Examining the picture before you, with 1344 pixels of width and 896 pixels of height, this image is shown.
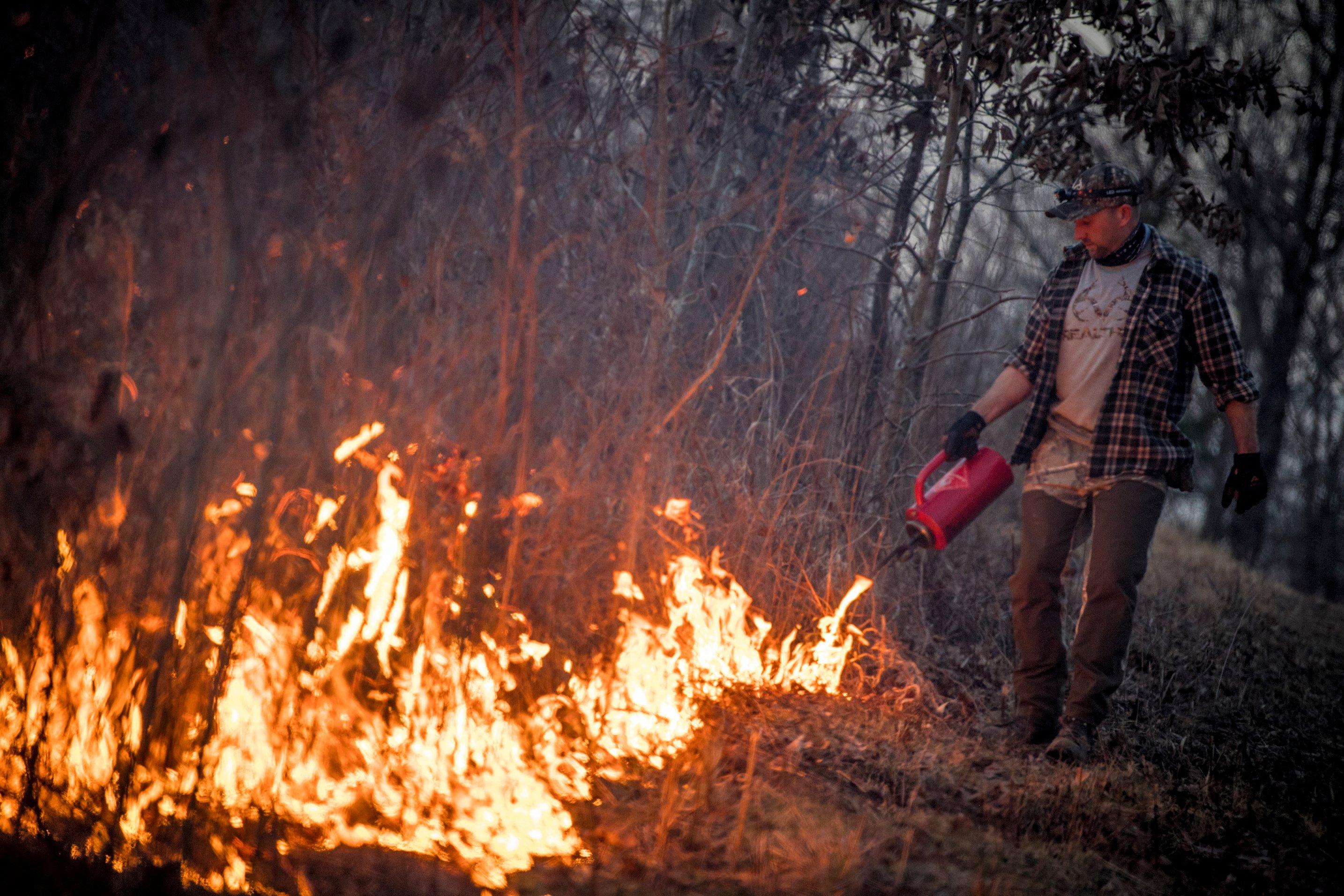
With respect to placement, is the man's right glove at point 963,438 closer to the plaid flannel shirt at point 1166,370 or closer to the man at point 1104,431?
the man at point 1104,431

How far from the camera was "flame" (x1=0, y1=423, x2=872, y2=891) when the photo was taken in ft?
7.32

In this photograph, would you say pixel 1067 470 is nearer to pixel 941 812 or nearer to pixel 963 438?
pixel 963 438

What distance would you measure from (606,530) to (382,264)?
1912 millimetres

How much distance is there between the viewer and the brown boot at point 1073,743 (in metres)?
3.40

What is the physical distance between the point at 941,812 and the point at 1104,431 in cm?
143

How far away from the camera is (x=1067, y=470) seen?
3.62 metres

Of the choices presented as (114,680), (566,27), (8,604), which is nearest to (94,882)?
(114,680)

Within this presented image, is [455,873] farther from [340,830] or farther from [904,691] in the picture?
[904,691]

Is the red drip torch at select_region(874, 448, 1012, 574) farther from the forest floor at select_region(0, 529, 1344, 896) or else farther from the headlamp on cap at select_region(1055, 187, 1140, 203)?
the headlamp on cap at select_region(1055, 187, 1140, 203)

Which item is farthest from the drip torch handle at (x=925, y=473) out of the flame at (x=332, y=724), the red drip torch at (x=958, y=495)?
the flame at (x=332, y=724)

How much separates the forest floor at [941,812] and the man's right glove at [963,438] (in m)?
0.99

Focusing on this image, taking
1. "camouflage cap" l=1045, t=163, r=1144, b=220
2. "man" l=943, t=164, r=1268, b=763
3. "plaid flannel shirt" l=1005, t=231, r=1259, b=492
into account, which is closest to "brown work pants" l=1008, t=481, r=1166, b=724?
"man" l=943, t=164, r=1268, b=763

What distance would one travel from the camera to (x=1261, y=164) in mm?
14773

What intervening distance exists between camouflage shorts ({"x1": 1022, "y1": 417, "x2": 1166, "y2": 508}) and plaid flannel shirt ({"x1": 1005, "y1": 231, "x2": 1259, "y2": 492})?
38 mm
